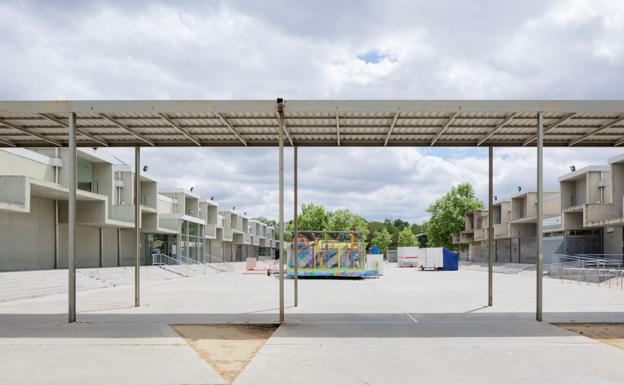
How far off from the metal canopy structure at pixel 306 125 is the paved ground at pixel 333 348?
1.64 m

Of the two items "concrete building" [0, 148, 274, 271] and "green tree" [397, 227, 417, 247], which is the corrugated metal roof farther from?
"green tree" [397, 227, 417, 247]

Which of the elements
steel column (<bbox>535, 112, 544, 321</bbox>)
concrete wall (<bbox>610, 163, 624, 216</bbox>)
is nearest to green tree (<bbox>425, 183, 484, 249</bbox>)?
concrete wall (<bbox>610, 163, 624, 216</bbox>)

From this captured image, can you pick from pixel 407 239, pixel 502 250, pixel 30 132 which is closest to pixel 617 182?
pixel 502 250

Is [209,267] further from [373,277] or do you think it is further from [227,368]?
[227,368]

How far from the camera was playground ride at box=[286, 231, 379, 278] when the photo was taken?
3844 cm

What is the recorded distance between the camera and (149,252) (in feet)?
190

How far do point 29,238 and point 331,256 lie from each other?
20.0m

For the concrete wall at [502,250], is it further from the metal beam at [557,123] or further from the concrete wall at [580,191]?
the metal beam at [557,123]

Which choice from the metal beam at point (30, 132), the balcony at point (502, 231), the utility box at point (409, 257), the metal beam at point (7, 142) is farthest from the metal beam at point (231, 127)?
the utility box at point (409, 257)

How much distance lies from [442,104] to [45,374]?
9670 mm

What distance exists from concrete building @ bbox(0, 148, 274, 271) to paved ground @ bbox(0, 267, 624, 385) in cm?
1803

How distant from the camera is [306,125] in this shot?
14.8m

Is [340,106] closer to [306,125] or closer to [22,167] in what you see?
[306,125]

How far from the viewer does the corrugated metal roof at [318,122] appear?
13.0 meters
